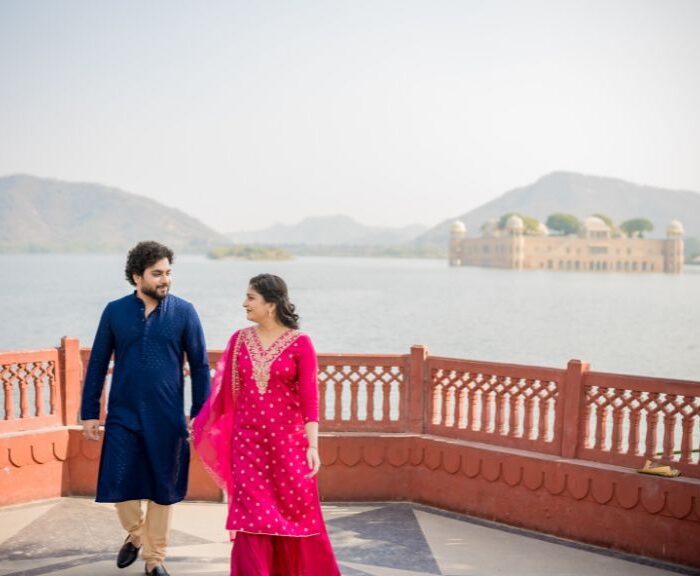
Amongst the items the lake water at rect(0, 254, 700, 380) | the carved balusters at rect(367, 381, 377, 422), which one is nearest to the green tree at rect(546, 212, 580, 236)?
the lake water at rect(0, 254, 700, 380)

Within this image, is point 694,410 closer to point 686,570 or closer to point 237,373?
point 686,570

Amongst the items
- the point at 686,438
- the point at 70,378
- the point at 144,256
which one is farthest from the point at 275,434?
the point at 70,378

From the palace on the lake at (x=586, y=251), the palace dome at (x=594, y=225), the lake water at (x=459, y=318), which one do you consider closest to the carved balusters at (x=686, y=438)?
the lake water at (x=459, y=318)

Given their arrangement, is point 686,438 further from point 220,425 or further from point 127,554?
point 127,554

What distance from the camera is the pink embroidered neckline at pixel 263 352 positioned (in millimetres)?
4004

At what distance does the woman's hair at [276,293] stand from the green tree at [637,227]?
518ft

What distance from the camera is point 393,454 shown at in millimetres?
6371

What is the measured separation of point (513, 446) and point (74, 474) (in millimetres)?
3032

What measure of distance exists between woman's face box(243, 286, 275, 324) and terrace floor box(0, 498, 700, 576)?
159cm

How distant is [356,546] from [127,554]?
1389mm

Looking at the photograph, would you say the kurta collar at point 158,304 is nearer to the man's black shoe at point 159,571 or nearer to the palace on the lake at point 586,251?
the man's black shoe at point 159,571

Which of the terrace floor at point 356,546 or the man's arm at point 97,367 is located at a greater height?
the man's arm at point 97,367

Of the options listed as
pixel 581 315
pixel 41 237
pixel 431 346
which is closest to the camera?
pixel 431 346

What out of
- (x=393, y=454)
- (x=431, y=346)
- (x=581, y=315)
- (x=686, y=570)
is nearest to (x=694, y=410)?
(x=686, y=570)
